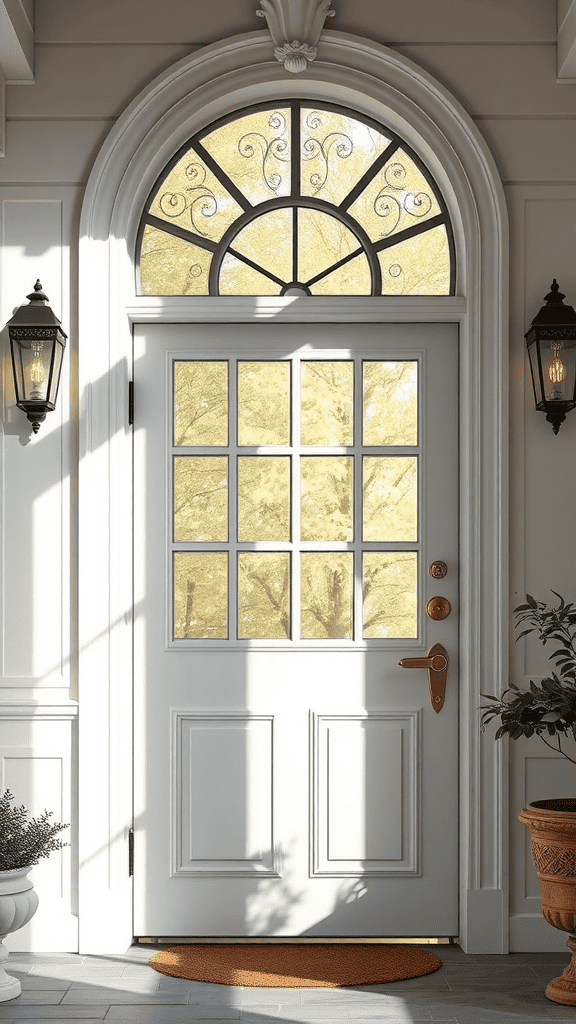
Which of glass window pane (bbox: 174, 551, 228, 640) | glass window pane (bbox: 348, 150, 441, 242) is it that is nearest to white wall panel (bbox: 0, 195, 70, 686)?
glass window pane (bbox: 174, 551, 228, 640)

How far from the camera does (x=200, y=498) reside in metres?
3.63

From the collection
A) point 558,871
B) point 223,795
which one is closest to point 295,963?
point 223,795

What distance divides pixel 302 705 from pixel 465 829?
682mm

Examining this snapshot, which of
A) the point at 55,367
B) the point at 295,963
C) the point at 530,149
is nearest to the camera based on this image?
the point at 295,963

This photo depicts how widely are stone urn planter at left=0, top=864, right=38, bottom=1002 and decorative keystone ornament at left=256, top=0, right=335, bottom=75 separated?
8.93ft

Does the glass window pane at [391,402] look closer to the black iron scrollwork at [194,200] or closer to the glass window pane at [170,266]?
the glass window pane at [170,266]

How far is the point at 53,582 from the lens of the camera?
3.55 metres

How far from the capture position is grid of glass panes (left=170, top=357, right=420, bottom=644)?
3.61m

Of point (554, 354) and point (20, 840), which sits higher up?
point (554, 354)

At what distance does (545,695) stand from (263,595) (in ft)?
3.35

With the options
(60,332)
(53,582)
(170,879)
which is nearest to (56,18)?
(60,332)

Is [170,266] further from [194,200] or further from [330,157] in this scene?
[330,157]

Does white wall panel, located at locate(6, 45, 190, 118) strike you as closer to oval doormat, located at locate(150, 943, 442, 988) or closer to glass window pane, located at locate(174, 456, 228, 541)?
glass window pane, located at locate(174, 456, 228, 541)

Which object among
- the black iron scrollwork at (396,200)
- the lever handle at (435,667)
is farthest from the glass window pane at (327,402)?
the lever handle at (435,667)
